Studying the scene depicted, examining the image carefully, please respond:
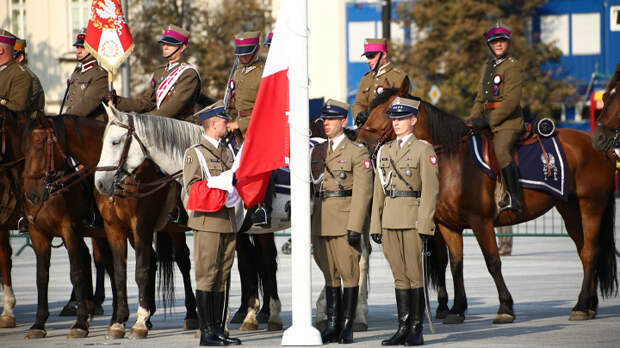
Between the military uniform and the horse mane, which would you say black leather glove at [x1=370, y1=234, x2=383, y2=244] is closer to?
the horse mane

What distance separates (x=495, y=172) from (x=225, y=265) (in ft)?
11.7

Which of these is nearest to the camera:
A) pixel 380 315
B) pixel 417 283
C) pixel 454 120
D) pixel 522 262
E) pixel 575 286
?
pixel 417 283

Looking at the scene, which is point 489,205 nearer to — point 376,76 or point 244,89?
point 376,76

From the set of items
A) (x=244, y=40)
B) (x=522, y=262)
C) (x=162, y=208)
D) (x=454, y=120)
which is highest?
(x=244, y=40)

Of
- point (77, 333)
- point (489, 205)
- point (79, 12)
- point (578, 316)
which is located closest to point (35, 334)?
point (77, 333)

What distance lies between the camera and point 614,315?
1285 centimetres

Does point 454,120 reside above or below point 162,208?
above

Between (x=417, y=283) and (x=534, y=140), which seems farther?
(x=534, y=140)

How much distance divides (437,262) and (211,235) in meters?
3.64

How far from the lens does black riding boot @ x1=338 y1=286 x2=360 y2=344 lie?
10828mm

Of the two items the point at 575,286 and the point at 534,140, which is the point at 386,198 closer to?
the point at 534,140

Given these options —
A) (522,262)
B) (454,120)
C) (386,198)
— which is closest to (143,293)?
(386,198)

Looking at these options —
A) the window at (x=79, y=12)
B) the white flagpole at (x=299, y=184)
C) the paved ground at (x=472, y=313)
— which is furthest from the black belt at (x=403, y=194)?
the window at (x=79, y=12)

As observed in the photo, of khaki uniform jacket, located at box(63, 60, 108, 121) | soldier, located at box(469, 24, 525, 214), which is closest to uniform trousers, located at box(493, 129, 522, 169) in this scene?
soldier, located at box(469, 24, 525, 214)
